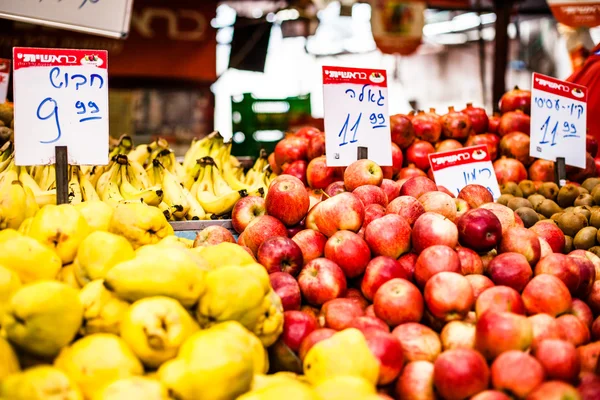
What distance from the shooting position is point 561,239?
7.73ft

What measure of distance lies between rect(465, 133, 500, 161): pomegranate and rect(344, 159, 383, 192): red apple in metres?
1.24

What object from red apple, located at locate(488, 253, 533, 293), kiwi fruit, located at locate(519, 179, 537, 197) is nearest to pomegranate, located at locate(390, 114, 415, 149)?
kiwi fruit, located at locate(519, 179, 537, 197)

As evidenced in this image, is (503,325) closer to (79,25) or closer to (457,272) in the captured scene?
(457,272)

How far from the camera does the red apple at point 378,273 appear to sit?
1.89 meters

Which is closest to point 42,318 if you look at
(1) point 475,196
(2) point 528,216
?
(1) point 475,196

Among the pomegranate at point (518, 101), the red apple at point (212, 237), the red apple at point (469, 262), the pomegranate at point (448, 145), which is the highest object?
the pomegranate at point (518, 101)

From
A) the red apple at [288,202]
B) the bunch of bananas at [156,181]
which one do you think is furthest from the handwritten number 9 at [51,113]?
the red apple at [288,202]

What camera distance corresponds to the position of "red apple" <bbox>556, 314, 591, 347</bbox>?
171cm

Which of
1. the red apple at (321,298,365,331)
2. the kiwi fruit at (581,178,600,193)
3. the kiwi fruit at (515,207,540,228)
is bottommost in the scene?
the red apple at (321,298,365,331)

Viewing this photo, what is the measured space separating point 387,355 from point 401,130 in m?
1.97

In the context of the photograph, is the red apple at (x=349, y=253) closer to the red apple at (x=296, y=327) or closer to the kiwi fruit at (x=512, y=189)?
the red apple at (x=296, y=327)

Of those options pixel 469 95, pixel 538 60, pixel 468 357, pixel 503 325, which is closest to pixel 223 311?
pixel 468 357

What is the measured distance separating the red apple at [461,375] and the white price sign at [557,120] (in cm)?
206

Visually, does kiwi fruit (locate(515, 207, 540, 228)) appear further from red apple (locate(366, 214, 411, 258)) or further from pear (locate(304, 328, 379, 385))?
pear (locate(304, 328, 379, 385))
